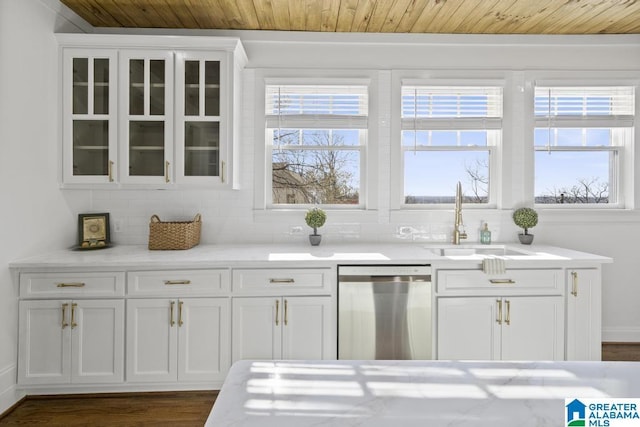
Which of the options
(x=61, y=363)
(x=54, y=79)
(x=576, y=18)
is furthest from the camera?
(x=576, y=18)

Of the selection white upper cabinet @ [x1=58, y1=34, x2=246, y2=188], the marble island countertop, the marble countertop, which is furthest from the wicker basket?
the marble countertop

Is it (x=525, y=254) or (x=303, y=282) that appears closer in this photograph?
(x=303, y=282)

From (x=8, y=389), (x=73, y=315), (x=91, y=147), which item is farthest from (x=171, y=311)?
(x=91, y=147)

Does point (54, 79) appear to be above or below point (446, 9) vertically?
below

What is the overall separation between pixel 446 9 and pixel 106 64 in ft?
8.63

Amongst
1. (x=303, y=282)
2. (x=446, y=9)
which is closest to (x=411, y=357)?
(x=303, y=282)

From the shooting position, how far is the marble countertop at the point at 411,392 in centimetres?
68

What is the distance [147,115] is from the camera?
114 inches

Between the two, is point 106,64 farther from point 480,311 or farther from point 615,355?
point 615,355

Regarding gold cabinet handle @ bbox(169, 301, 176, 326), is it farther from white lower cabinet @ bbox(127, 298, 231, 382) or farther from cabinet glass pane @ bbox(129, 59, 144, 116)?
cabinet glass pane @ bbox(129, 59, 144, 116)

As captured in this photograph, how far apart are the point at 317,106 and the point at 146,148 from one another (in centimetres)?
148

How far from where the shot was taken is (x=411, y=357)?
8.70 feet

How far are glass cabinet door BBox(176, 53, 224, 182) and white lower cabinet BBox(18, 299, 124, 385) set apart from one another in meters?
1.11

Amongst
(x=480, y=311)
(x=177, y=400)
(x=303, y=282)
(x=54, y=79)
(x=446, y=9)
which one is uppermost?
(x=446, y=9)
